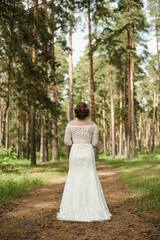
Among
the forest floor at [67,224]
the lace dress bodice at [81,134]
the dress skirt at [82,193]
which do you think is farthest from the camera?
the lace dress bodice at [81,134]

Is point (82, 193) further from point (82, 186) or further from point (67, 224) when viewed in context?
point (67, 224)

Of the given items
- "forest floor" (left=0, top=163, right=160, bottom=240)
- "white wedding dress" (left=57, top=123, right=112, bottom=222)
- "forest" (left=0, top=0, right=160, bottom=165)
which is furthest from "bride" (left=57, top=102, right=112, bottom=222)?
"forest" (left=0, top=0, right=160, bottom=165)

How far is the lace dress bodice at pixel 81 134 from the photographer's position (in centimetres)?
530

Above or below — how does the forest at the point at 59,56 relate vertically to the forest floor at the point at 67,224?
above

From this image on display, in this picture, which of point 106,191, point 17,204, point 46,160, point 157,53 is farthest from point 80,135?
point 157,53

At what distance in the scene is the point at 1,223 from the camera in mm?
4664

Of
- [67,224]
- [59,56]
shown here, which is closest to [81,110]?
[67,224]

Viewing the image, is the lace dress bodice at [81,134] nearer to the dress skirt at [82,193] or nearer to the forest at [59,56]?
the dress skirt at [82,193]

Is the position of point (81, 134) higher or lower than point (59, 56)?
lower

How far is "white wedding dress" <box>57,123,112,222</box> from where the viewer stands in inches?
195

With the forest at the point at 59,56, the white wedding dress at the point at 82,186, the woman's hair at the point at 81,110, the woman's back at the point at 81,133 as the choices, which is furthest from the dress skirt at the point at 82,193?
the forest at the point at 59,56

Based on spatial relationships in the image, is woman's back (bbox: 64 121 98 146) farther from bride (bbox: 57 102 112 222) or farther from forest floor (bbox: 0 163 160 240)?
forest floor (bbox: 0 163 160 240)

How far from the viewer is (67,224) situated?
15.3 ft

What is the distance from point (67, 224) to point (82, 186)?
86 cm
